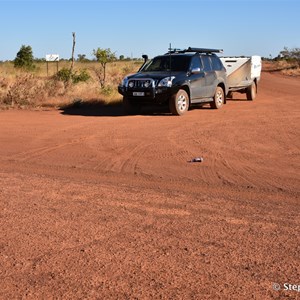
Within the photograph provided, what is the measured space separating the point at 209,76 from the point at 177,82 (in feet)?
6.24

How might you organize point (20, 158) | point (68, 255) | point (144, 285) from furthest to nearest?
point (20, 158), point (68, 255), point (144, 285)

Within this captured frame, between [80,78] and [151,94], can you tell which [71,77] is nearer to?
[80,78]

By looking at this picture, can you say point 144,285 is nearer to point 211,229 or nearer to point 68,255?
point 68,255

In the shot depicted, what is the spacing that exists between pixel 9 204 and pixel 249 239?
2.92m

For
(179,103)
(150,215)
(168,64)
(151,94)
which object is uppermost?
(168,64)

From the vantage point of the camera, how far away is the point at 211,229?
5.45 meters

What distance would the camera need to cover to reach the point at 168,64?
16234mm

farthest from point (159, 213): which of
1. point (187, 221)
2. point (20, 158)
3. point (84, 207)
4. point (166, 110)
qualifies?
point (166, 110)

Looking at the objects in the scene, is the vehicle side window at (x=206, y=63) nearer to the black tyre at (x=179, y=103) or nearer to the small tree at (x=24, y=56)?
the black tyre at (x=179, y=103)

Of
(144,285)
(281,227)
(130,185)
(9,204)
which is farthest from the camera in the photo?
(130,185)

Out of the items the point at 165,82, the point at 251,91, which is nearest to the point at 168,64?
the point at 165,82

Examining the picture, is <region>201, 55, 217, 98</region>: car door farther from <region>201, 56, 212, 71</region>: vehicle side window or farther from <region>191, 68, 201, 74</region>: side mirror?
<region>191, 68, 201, 74</region>: side mirror

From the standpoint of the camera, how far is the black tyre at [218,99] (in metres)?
17.4

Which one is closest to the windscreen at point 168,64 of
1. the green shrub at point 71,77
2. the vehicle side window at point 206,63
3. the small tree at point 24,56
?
the vehicle side window at point 206,63
